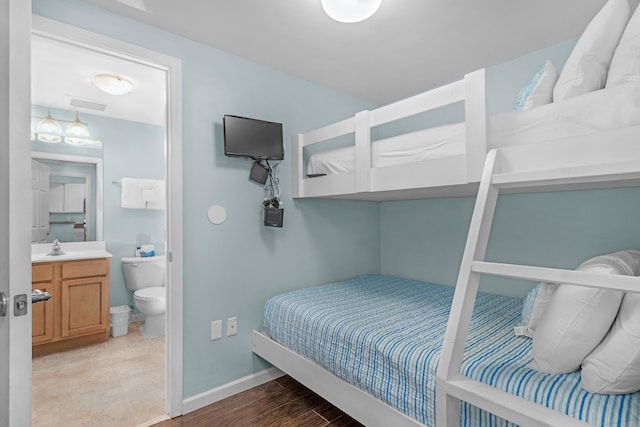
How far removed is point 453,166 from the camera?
1543mm

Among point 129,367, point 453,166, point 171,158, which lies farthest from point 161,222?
point 453,166

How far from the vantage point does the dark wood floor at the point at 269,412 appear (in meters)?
1.81

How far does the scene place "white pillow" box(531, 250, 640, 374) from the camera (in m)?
0.96

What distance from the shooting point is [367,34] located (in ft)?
6.37

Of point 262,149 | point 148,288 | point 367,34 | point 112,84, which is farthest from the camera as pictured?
point 148,288

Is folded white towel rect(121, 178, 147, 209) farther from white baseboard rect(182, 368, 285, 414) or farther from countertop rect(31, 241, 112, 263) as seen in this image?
white baseboard rect(182, 368, 285, 414)

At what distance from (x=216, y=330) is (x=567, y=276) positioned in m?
1.91

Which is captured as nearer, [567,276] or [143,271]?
[567,276]

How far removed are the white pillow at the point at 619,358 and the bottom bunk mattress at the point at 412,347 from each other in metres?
0.04

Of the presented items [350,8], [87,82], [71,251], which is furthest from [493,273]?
[71,251]

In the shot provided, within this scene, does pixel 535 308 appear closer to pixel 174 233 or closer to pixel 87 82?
pixel 174 233

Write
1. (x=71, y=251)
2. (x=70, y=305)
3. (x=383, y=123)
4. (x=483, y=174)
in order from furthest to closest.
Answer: (x=71, y=251), (x=70, y=305), (x=383, y=123), (x=483, y=174)

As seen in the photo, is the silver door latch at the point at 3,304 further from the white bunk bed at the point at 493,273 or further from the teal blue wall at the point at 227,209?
the white bunk bed at the point at 493,273

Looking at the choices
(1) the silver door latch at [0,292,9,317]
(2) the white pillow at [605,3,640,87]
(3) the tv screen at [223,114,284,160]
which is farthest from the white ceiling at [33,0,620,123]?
(1) the silver door latch at [0,292,9,317]
